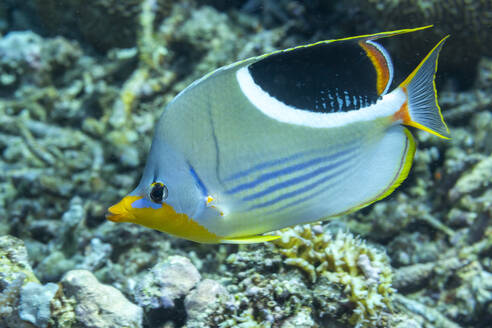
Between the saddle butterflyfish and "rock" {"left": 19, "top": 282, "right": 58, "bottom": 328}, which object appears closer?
the saddle butterflyfish

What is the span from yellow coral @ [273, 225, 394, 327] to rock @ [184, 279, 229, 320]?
46 centimetres

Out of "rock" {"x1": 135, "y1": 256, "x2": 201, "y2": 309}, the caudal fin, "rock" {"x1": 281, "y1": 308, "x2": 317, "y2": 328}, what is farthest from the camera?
"rock" {"x1": 135, "y1": 256, "x2": 201, "y2": 309}

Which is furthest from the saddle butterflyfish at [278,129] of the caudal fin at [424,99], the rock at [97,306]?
the rock at [97,306]

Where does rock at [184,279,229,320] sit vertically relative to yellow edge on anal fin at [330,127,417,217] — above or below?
below

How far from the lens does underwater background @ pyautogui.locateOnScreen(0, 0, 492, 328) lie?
7.14ft

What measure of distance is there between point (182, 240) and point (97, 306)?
1.15m

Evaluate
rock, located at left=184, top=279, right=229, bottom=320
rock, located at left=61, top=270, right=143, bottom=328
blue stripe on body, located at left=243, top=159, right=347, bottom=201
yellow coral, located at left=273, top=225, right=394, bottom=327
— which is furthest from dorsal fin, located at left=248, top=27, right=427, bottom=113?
rock, located at left=61, top=270, right=143, bottom=328

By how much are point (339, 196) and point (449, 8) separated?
3519 mm

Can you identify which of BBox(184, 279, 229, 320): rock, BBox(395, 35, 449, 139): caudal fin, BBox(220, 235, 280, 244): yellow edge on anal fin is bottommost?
BBox(184, 279, 229, 320): rock

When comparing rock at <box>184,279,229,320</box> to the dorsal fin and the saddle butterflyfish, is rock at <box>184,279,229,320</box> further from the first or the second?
the dorsal fin

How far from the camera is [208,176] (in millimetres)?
1309

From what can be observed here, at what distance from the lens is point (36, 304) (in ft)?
6.95

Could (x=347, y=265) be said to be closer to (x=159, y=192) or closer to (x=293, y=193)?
(x=293, y=193)

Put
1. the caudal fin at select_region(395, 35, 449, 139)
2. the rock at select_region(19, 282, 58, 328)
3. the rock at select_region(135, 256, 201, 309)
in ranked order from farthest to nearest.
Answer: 1. the rock at select_region(135, 256, 201, 309)
2. the rock at select_region(19, 282, 58, 328)
3. the caudal fin at select_region(395, 35, 449, 139)
